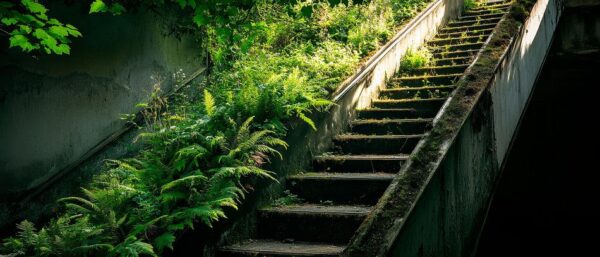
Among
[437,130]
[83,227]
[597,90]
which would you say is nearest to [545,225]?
[597,90]

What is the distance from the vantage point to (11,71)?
19.1 ft

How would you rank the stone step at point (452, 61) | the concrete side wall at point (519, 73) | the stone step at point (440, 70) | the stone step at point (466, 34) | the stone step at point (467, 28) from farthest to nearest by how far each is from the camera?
1. the stone step at point (467, 28)
2. the stone step at point (466, 34)
3. the stone step at point (452, 61)
4. the stone step at point (440, 70)
5. the concrete side wall at point (519, 73)

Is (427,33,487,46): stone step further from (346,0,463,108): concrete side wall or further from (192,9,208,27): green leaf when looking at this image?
(192,9,208,27): green leaf

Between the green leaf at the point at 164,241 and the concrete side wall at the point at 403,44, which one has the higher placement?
the concrete side wall at the point at 403,44

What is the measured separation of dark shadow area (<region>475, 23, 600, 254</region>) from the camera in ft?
32.2

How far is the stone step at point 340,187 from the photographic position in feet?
16.5

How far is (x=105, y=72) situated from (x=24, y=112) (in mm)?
1338

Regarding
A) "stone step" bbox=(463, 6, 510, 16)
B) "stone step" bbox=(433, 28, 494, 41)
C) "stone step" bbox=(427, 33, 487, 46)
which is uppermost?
"stone step" bbox=(463, 6, 510, 16)

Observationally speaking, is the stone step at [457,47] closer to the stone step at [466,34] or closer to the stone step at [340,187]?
the stone step at [466,34]

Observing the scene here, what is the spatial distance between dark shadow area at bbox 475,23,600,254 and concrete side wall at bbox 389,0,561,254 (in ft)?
10.0

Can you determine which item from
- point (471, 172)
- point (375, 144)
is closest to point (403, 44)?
point (375, 144)

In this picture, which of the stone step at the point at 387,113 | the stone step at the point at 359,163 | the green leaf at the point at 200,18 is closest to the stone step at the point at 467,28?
the stone step at the point at 387,113

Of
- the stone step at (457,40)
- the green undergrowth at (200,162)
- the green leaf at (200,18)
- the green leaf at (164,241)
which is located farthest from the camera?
the stone step at (457,40)

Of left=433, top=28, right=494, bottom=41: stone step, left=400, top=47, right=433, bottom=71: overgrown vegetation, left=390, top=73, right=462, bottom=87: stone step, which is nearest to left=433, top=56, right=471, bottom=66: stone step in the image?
left=400, top=47, right=433, bottom=71: overgrown vegetation
